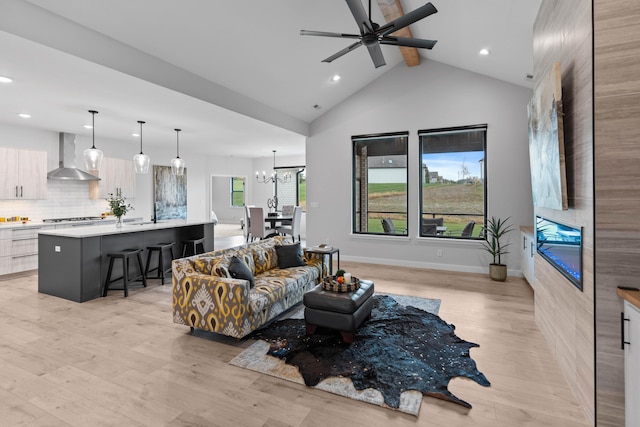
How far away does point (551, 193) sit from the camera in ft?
8.37

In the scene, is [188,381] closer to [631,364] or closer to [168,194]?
[631,364]

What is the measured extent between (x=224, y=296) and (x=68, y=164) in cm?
625

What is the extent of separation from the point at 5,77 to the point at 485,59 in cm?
652

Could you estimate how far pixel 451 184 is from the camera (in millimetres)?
6594

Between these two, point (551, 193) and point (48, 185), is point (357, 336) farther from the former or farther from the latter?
point (48, 185)

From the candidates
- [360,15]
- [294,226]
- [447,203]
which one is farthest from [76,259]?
[447,203]

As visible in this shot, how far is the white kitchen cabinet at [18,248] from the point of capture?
18.6ft

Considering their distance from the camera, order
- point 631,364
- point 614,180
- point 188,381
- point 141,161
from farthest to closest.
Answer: point 141,161
point 188,381
point 614,180
point 631,364

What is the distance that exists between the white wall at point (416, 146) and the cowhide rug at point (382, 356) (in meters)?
2.89

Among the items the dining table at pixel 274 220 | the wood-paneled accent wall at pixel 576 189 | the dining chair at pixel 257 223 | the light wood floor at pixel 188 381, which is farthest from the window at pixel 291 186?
the wood-paneled accent wall at pixel 576 189

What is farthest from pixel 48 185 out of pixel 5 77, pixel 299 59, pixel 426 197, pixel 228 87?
pixel 426 197

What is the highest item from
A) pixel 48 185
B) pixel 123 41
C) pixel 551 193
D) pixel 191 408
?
pixel 123 41

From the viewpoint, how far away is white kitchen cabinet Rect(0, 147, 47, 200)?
234 inches

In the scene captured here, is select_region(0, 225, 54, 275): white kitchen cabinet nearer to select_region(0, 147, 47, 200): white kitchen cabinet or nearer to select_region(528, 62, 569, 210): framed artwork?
select_region(0, 147, 47, 200): white kitchen cabinet
